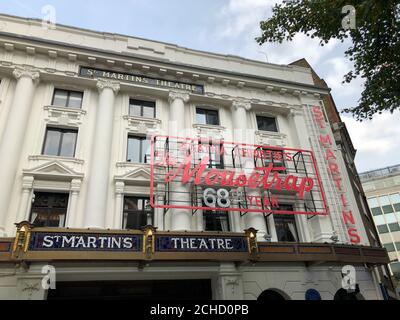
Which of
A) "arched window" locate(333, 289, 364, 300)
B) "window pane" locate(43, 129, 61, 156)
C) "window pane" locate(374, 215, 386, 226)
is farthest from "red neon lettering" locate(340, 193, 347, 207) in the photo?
"window pane" locate(374, 215, 386, 226)

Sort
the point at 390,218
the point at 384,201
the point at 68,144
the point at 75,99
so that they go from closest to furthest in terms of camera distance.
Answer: the point at 68,144 → the point at 75,99 → the point at 390,218 → the point at 384,201

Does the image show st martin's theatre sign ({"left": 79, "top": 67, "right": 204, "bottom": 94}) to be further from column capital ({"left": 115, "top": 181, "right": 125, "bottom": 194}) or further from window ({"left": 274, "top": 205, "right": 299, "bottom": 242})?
window ({"left": 274, "top": 205, "right": 299, "bottom": 242})

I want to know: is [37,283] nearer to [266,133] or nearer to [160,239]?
[160,239]

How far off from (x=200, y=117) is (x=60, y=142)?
25.5ft

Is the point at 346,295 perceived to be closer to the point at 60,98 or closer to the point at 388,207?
the point at 60,98

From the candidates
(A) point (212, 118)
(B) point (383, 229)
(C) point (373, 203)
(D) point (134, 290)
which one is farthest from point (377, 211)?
(D) point (134, 290)

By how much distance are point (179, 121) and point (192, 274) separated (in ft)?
26.4

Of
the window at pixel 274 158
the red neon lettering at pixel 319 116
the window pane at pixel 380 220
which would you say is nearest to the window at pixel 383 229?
the window pane at pixel 380 220

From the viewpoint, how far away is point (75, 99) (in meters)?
16.9

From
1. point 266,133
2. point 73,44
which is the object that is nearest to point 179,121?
point 266,133

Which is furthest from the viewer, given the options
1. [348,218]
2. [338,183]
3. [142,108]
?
[142,108]

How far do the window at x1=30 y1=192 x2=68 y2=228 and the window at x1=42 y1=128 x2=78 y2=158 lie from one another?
2117 mm

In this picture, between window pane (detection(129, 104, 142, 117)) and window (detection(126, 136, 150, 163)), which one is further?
window pane (detection(129, 104, 142, 117))

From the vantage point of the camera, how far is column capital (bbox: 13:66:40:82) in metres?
15.7
